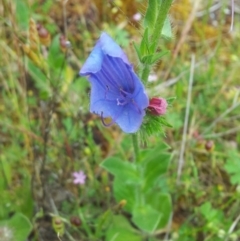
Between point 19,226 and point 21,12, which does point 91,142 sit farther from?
point 21,12

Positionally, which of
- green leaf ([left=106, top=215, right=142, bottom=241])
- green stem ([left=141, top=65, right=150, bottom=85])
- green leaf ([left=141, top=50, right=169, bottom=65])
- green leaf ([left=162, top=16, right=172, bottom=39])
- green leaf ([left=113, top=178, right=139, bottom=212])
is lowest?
green leaf ([left=106, top=215, right=142, bottom=241])

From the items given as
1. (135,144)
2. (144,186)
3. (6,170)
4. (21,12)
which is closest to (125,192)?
(144,186)

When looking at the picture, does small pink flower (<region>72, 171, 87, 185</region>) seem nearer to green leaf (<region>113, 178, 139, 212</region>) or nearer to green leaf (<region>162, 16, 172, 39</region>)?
green leaf (<region>113, 178, 139, 212</region>)

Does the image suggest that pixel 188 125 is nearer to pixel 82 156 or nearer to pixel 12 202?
pixel 82 156

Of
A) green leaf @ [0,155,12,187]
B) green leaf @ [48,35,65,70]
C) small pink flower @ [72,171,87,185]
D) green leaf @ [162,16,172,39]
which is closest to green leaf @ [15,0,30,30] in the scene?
green leaf @ [48,35,65,70]

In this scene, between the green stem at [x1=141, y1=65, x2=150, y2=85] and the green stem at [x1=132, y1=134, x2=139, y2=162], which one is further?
the green stem at [x1=132, y1=134, x2=139, y2=162]

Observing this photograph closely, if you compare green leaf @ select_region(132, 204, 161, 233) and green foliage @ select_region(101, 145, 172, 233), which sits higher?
green foliage @ select_region(101, 145, 172, 233)

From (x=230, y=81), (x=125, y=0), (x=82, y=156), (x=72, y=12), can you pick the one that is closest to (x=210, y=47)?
(x=230, y=81)

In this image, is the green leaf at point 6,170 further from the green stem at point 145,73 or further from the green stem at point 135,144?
the green stem at point 145,73
